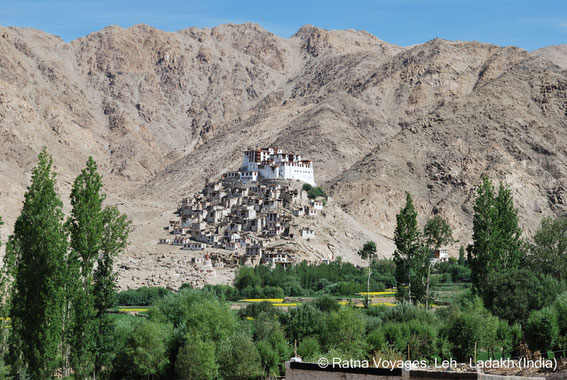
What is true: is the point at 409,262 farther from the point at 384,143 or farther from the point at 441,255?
the point at 384,143

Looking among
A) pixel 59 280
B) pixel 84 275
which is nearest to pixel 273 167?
pixel 84 275

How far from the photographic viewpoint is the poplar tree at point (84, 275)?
36562 mm

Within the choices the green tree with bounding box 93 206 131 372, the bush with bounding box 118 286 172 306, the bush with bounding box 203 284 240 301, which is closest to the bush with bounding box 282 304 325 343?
the green tree with bounding box 93 206 131 372

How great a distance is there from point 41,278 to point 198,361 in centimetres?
1187

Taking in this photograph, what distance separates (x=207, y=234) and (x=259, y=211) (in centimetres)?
819

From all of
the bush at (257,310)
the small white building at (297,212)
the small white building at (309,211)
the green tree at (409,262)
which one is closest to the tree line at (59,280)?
the green tree at (409,262)

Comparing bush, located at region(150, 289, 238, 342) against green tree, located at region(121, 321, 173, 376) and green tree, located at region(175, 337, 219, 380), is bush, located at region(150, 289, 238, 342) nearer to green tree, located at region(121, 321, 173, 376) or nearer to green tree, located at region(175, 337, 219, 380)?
green tree, located at region(175, 337, 219, 380)

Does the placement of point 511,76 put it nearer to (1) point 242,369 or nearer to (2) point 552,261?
(2) point 552,261

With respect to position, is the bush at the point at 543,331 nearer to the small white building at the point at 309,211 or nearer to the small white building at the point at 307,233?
the small white building at the point at 307,233

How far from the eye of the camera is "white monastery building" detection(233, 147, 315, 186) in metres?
117

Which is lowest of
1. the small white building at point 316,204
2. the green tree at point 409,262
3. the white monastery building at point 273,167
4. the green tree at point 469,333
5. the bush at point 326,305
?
the green tree at point 469,333

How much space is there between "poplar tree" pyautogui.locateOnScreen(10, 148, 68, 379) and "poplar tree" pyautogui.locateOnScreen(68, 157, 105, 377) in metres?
1.16

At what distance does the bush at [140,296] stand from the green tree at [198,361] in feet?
110

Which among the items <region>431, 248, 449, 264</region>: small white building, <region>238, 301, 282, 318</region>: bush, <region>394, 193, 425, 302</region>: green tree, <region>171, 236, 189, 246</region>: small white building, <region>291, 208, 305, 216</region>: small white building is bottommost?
<region>238, 301, 282, 318</region>: bush
